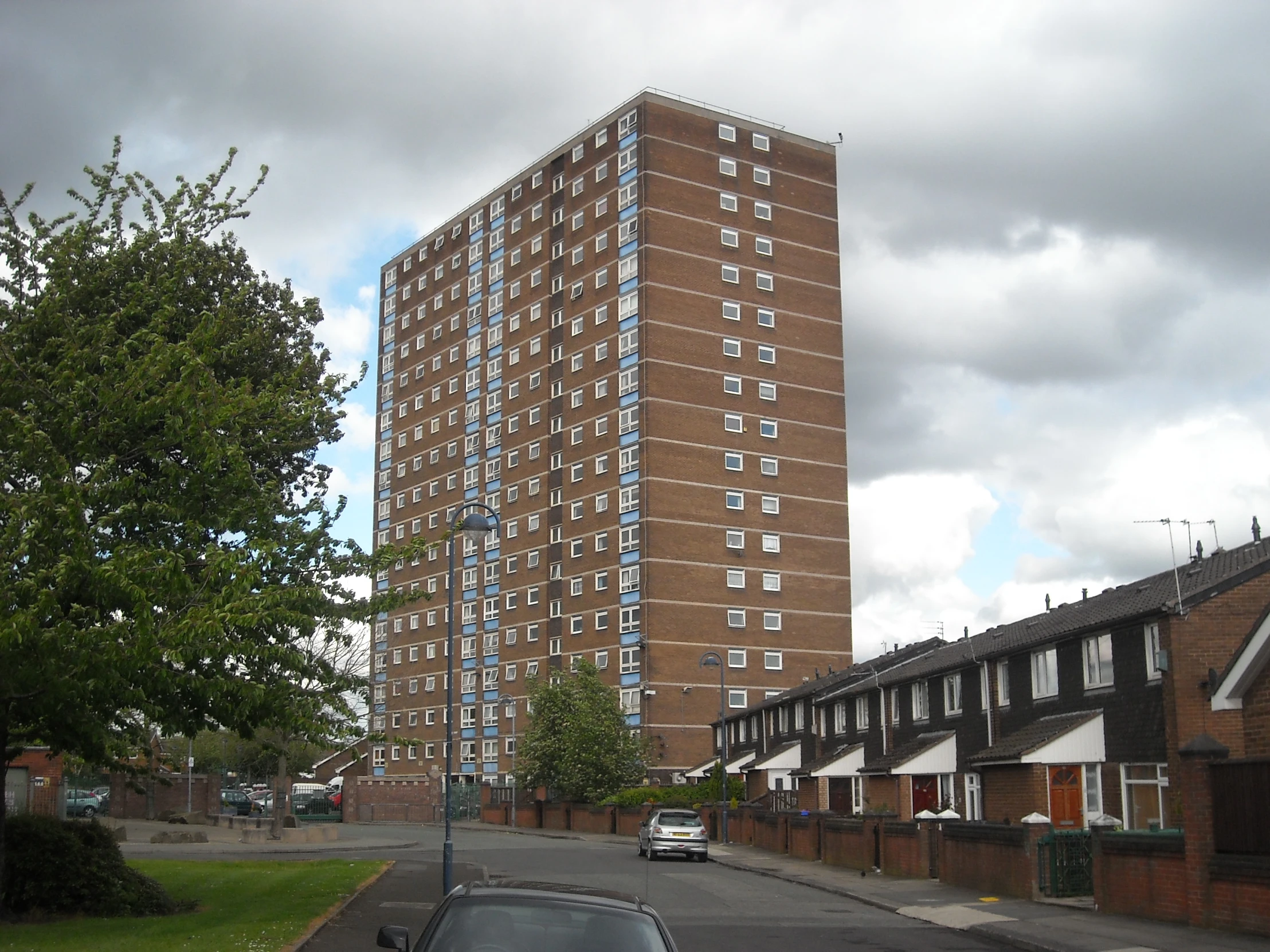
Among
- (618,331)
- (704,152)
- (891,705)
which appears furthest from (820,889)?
(704,152)

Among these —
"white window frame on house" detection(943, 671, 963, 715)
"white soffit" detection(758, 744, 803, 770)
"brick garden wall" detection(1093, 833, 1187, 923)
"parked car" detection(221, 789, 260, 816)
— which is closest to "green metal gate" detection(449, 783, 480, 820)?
"parked car" detection(221, 789, 260, 816)

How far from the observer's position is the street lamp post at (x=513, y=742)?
7556cm

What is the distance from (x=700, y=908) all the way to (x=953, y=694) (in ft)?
63.1

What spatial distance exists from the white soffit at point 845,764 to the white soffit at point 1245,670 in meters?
26.3

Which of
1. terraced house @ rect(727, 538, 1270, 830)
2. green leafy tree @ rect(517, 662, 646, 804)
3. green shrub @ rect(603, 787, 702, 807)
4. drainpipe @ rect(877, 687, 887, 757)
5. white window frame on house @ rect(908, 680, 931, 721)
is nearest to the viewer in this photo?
terraced house @ rect(727, 538, 1270, 830)

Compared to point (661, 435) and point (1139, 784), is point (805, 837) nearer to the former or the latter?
point (1139, 784)

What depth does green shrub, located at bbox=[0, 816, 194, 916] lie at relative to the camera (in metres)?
18.9

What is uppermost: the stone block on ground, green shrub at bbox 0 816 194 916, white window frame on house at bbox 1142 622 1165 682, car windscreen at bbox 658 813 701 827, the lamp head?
the lamp head

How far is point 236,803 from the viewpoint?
75.3 m

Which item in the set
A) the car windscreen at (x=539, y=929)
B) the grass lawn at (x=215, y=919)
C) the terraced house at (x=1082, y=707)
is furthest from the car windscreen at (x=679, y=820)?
the car windscreen at (x=539, y=929)

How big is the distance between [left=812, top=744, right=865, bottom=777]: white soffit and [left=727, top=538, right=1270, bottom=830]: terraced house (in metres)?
0.07

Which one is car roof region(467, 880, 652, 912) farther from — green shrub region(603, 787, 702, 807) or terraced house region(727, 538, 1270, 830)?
green shrub region(603, 787, 702, 807)

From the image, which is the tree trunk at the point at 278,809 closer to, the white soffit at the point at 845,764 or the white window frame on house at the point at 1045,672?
the white soffit at the point at 845,764

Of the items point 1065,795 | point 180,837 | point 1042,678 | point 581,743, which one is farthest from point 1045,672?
point 581,743
